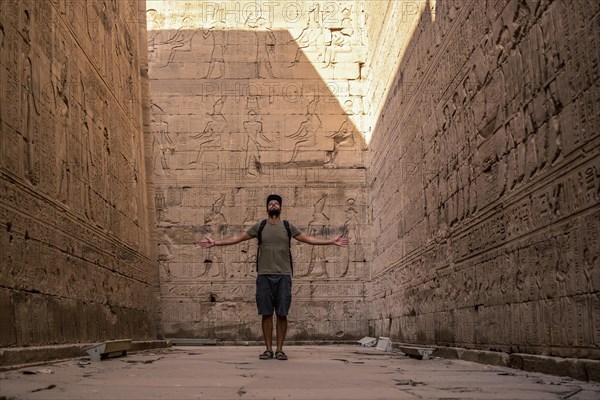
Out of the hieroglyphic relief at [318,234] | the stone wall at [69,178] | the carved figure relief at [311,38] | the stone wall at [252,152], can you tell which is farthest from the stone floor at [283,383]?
the carved figure relief at [311,38]

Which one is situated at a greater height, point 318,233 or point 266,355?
point 318,233

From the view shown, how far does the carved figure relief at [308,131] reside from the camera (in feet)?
52.1

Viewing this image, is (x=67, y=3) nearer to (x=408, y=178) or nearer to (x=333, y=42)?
(x=408, y=178)

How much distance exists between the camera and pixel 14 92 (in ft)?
19.6

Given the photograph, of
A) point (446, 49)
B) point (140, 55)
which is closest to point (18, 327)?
point (446, 49)

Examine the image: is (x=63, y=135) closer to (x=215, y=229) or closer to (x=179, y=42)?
(x=215, y=229)

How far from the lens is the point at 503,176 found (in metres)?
6.21

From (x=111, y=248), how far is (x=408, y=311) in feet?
13.7

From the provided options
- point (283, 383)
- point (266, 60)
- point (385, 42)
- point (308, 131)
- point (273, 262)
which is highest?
point (266, 60)

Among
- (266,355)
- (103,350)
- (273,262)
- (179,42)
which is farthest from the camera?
(179,42)

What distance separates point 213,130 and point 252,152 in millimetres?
902

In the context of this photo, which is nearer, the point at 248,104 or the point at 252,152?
the point at 252,152

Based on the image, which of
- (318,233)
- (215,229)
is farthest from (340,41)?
(215,229)

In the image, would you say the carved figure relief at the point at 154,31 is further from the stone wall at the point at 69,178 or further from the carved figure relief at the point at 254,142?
the stone wall at the point at 69,178
